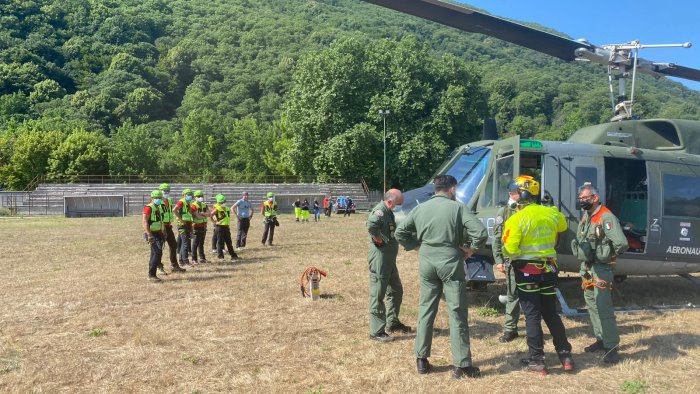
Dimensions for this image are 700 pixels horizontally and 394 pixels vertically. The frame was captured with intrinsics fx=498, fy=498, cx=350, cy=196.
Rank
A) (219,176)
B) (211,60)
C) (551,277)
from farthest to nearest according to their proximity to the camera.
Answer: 1. (211,60)
2. (219,176)
3. (551,277)

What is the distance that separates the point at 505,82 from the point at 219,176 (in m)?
50.6

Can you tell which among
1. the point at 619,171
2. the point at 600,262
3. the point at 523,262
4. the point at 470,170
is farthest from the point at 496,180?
the point at 619,171

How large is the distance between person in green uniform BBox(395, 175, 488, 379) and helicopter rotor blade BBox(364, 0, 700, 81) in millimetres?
1710

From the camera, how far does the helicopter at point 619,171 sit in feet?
23.7

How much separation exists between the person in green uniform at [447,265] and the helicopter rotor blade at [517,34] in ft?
5.61

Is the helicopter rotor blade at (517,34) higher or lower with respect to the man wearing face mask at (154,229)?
higher

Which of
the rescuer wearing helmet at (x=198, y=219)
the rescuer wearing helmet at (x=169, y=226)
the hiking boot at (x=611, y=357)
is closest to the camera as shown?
the hiking boot at (x=611, y=357)

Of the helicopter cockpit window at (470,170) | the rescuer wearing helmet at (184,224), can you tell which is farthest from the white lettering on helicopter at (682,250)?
the rescuer wearing helmet at (184,224)

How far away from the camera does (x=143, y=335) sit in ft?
21.1

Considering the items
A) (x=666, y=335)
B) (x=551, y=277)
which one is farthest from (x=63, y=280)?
(x=666, y=335)

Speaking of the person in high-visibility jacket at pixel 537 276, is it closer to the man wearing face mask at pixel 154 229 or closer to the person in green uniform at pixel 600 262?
the person in green uniform at pixel 600 262

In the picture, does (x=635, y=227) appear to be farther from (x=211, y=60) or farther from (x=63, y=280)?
(x=211, y=60)

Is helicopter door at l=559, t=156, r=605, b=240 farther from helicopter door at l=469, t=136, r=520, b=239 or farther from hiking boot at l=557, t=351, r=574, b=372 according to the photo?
hiking boot at l=557, t=351, r=574, b=372

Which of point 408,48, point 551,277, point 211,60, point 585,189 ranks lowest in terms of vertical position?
point 551,277
